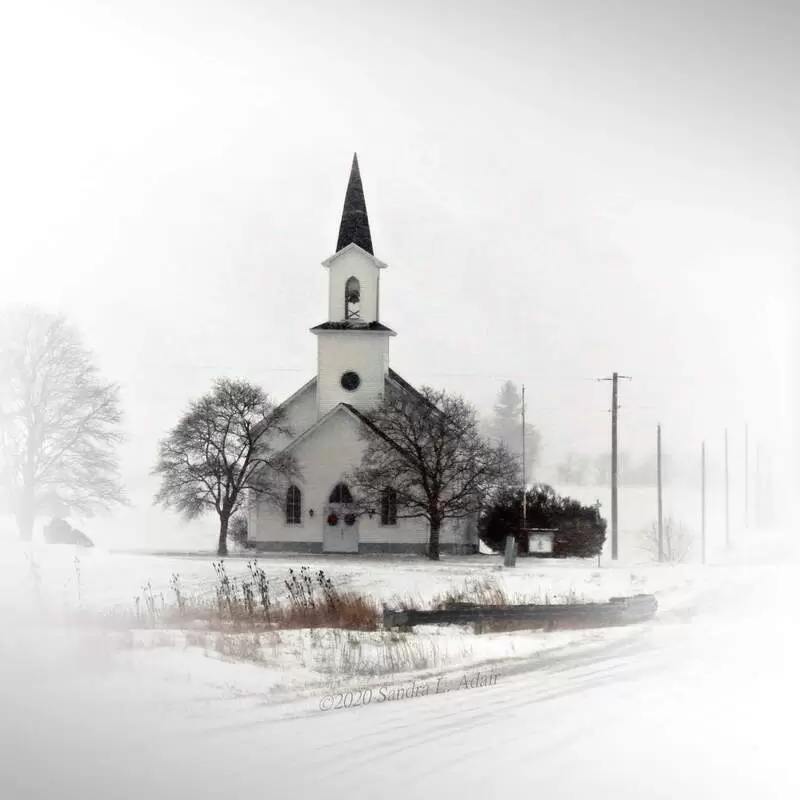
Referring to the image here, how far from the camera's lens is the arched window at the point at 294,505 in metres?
7.10

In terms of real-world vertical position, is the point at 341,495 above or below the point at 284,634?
above

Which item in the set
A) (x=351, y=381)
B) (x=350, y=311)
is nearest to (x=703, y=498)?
(x=351, y=381)

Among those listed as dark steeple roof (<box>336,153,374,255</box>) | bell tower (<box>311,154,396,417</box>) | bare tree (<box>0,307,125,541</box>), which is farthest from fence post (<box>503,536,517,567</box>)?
bare tree (<box>0,307,125,541</box>)

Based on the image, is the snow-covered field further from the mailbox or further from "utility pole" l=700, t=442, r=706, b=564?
"utility pole" l=700, t=442, r=706, b=564

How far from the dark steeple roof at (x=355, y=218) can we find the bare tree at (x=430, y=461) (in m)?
1.77

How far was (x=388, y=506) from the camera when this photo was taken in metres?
8.12

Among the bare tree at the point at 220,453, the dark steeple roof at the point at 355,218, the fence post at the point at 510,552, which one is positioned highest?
the dark steeple roof at the point at 355,218

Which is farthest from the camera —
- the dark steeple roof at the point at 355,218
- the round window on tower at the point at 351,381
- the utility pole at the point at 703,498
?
the utility pole at the point at 703,498

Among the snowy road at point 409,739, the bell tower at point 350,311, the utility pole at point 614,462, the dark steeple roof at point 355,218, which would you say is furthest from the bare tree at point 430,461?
the snowy road at point 409,739

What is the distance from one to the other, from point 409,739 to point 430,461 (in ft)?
13.2

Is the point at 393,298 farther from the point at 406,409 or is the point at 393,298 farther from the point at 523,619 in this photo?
the point at 523,619

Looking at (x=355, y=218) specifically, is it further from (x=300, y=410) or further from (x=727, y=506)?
(x=727, y=506)

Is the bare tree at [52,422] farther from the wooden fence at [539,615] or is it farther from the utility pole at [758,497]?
the utility pole at [758,497]

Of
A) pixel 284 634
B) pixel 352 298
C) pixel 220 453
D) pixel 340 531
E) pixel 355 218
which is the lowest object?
pixel 284 634
